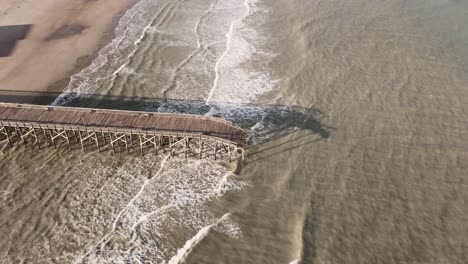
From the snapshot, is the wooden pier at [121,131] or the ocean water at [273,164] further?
the wooden pier at [121,131]

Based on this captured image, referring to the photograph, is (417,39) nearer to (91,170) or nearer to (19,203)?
(91,170)

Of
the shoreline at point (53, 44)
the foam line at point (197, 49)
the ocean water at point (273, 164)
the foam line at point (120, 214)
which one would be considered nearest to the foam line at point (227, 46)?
the ocean water at point (273, 164)

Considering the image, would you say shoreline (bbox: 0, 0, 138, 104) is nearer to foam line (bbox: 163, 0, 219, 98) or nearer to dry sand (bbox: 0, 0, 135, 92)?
dry sand (bbox: 0, 0, 135, 92)

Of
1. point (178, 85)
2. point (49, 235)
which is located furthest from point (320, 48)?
point (49, 235)

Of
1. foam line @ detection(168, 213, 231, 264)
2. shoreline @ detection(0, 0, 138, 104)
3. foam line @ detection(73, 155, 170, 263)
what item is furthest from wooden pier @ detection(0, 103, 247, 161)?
foam line @ detection(168, 213, 231, 264)

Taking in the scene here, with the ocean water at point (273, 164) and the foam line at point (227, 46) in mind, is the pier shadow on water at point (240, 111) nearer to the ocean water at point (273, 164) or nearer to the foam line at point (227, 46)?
the ocean water at point (273, 164)

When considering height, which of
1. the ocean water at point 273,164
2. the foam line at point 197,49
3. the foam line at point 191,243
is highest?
the foam line at point 197,49

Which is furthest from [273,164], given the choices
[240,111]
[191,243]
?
[191,243]

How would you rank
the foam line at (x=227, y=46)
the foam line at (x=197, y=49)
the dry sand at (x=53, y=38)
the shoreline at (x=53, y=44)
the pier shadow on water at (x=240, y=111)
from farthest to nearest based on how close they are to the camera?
the foam line at (x=197, y=49)
the foam line at (x=227, y=46)
the dry sand at (x=53, y=38)
the shoreline at (x=53, y=44)
the pier shadow on water at (x=240, y=111)
